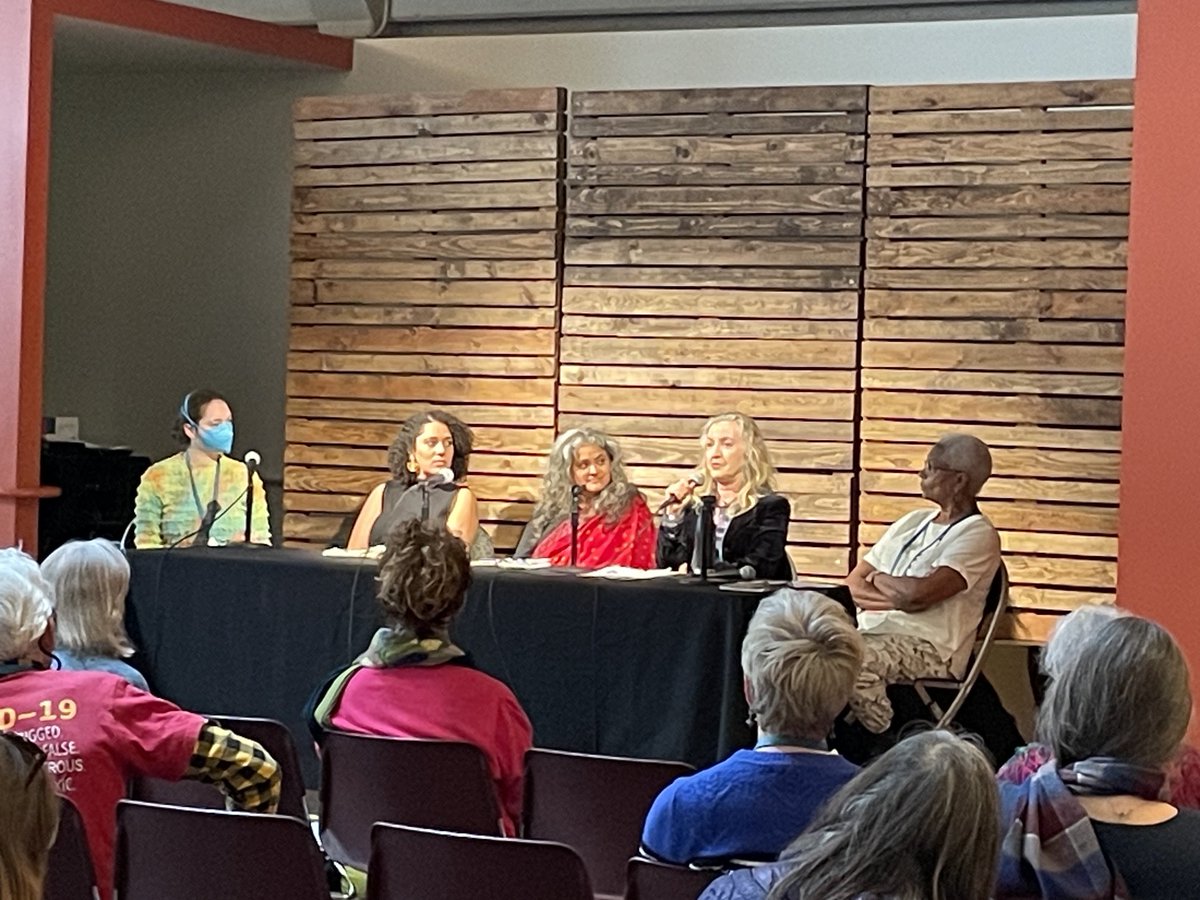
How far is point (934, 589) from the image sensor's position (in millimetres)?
6996

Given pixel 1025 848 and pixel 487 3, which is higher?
pixel 487 3

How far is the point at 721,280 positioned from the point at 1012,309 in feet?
4.14

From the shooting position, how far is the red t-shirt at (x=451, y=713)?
4637 millimetres

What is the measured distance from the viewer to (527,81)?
382 inches

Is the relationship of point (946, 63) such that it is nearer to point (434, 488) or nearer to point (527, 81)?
point (527, 81)

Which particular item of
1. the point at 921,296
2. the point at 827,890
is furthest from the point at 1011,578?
the point at 827,890

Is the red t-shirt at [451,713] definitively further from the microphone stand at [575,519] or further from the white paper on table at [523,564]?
the microphone stand at [575,519]

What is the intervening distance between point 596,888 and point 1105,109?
15.8 feet

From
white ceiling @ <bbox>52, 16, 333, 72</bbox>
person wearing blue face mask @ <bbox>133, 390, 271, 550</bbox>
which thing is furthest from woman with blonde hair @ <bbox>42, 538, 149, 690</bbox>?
white ceiling @ <bbox>52, 16, 333, 72</bbox>

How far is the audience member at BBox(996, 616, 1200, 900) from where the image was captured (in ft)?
10.3

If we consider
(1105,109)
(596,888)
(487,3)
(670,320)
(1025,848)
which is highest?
(487,3)

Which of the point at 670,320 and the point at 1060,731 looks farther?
the point at 670,320

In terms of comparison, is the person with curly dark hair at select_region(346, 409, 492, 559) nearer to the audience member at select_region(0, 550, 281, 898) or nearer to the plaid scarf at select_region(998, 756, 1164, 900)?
the audience member at select_region(0, 550, 281, 898)

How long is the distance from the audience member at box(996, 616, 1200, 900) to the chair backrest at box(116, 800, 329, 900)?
3.82 feet
